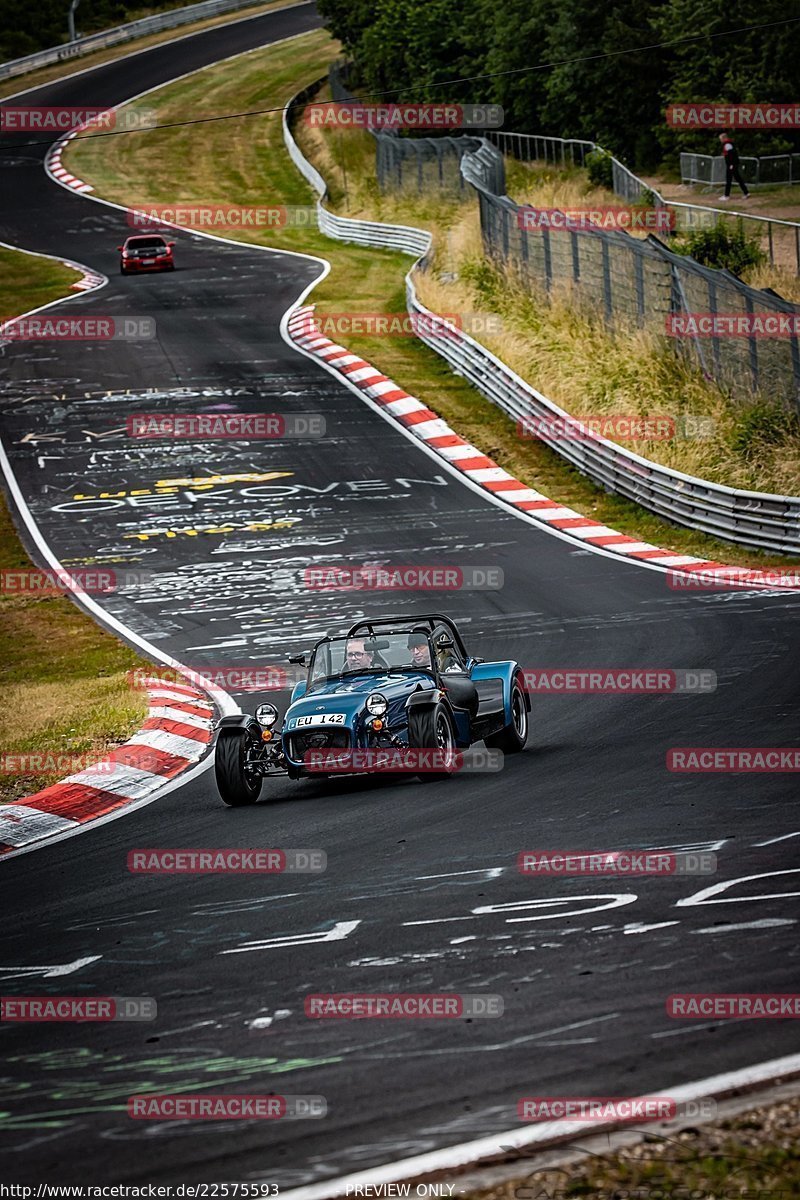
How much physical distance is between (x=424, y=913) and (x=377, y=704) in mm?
3911

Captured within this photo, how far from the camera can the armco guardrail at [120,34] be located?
8300 centimetres

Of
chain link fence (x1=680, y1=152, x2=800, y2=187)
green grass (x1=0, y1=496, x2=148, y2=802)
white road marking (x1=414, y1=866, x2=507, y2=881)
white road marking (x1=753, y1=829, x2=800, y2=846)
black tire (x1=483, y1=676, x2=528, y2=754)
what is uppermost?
chain link fence (x1=680, y1=152, x2=800, y2=187)

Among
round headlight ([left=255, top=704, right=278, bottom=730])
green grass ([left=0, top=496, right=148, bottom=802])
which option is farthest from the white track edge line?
green grass ([left=0, top=496, right=148, bottom=802])

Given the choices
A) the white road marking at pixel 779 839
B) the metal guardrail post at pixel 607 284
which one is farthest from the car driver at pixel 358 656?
the metal guardrail post at pixel 607 284

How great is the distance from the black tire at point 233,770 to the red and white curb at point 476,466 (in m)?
9.57

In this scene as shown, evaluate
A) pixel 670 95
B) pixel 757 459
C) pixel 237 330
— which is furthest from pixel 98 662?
pixel 670 95

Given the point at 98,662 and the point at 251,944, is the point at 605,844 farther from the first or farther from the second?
the point at 98,662

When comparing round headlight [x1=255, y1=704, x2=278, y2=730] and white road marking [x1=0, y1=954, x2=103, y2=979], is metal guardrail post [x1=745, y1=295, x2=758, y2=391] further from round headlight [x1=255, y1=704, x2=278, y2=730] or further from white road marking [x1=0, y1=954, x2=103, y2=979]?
white road marking [x1=0, y1=954, x2=103, y2=979]

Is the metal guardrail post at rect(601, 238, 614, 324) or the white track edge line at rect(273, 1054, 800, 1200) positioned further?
the metal guardrail post at rect(601, 238, 614, 324)

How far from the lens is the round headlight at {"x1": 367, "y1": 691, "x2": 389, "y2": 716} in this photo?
1212 cm

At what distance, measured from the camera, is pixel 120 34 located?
292ft

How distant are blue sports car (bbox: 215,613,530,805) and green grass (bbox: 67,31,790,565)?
8969 mm

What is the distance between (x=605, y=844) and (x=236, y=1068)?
3.69 m

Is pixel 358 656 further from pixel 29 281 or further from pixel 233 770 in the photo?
pixel 29 281
